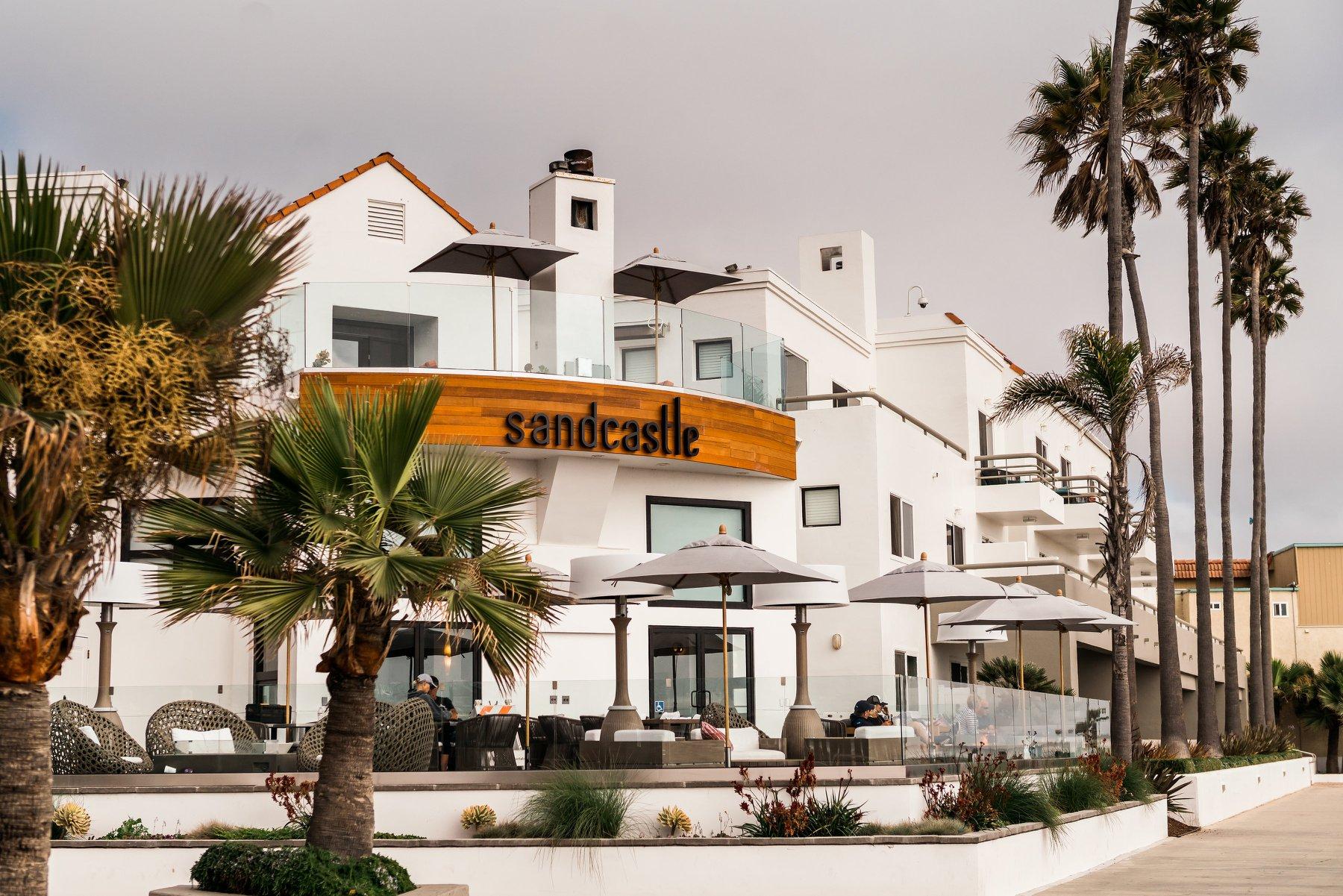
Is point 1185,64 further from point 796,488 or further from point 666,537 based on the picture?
point 666,537

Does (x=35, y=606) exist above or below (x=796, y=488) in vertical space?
below

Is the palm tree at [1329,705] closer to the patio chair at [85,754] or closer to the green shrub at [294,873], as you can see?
the patio chair at [85,754]

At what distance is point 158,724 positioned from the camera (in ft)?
54.1

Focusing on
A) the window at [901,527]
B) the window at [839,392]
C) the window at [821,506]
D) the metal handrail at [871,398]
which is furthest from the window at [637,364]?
the window at [839,392]

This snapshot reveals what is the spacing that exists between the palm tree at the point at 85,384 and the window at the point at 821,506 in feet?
68.3

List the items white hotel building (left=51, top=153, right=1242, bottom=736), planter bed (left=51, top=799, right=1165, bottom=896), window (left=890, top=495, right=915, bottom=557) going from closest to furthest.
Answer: planter bed (left=51, top=799, right=1165, bottom=896)
white hotel building (left=51, top=153, right=1242, bottom=736)
window (left=890, top=495, right=915, bottom=557)

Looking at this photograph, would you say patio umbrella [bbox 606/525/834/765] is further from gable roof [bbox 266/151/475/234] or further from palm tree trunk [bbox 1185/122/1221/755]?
palm tree trunk [bbox 1185/122/1221/755]

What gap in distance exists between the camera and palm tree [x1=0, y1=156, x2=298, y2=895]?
827 cm

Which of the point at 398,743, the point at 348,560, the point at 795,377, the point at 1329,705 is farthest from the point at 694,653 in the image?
the point at 1329,705

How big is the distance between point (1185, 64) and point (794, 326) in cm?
1151

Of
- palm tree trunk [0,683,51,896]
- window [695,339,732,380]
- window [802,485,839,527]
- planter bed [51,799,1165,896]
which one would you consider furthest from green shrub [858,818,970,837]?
window [802,485,839,527]

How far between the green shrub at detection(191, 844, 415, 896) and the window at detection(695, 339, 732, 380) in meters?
15.4

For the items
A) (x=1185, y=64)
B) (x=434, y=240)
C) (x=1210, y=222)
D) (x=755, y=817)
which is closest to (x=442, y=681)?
(x=755, y=817)

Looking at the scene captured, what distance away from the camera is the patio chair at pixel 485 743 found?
15.7m
